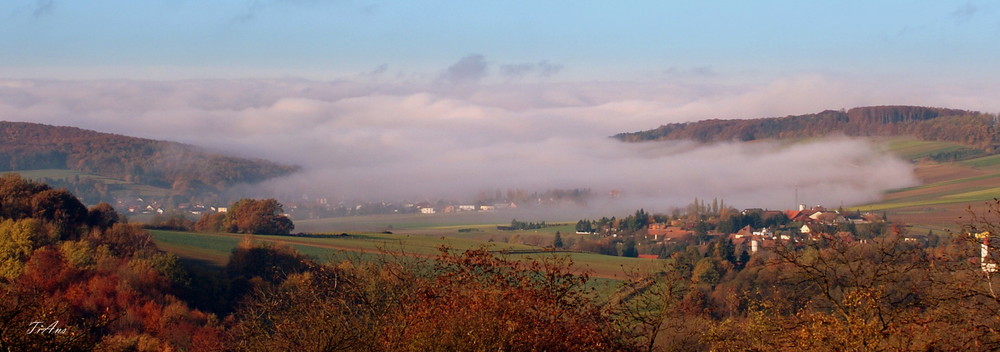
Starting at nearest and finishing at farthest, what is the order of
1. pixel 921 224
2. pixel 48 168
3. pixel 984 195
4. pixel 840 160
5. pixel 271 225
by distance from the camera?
pixel 271 225 → pixel 921 224 → pixel 984 195 → pixel 48 168 → pixel 840 160

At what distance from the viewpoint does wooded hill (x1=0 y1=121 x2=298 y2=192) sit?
13888 cm

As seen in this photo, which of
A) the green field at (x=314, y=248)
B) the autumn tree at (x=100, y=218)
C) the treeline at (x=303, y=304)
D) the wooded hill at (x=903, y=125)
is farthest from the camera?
the wooded hill at (x=903, y=125)

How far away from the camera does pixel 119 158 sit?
484ft

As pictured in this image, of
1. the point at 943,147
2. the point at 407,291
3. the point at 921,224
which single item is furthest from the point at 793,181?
the point at 407,291

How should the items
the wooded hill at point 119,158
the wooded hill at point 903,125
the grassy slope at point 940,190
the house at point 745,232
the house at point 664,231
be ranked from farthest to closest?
the wooded hill at point 903,125 < the wooded hill at point 119,158 < the grassy slope at point 940,190 < the house at point 664,231 < the house at point 745,232

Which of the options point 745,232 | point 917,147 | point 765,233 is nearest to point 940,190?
point 917,147

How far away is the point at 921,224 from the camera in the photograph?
92250mm

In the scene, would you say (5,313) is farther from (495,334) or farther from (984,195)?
(984,195)

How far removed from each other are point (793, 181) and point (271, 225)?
113546mm

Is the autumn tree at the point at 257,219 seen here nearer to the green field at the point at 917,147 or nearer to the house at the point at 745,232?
the house at the point at 745,232

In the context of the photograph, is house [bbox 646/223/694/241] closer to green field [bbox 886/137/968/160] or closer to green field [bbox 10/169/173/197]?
green field [bbox 886/137/968/160]

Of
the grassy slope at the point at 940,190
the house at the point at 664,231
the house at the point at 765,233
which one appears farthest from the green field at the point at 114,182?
the grassy slope at the point at 940,190

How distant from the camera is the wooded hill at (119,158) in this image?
139m

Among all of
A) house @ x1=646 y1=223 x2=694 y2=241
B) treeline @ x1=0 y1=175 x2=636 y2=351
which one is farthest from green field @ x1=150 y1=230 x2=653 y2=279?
house @ x1=646 y1=223 x2=694 y2=241
